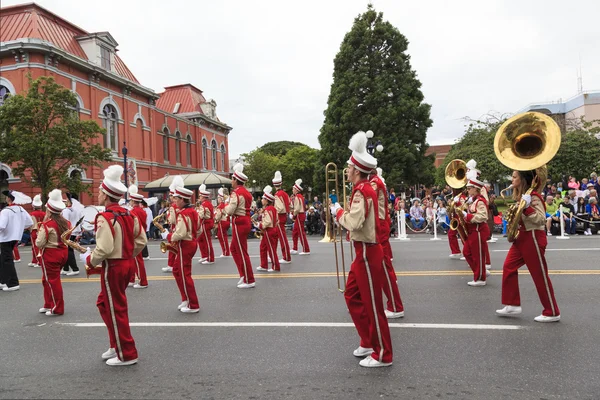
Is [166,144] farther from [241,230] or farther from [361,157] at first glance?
[361,157]

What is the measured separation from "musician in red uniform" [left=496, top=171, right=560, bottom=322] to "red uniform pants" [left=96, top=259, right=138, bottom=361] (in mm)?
4453

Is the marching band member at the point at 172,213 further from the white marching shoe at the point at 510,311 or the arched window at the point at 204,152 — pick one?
the arched window at the point at 204,152

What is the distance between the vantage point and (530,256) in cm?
557

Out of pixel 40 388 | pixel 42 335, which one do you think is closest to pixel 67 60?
pixel 42 335

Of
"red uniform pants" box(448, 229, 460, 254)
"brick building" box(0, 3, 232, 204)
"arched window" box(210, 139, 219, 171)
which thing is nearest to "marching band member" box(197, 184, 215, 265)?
"red uniform pants" box(448, 229, 460, 254)

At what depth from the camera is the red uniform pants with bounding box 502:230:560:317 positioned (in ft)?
18.0

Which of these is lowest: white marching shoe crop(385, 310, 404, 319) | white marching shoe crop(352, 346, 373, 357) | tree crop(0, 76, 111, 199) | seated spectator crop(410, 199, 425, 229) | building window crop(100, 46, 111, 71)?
white marching shoe crop(352, 346, 373, 357)

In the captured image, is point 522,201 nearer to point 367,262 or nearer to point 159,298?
point 367,262

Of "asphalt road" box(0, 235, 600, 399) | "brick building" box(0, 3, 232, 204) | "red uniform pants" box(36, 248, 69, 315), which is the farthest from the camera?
"brick building" box(0, 3, 232, 204)

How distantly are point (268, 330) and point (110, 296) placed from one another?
189 cm

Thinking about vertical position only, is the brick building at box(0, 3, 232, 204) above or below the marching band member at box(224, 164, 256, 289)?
above

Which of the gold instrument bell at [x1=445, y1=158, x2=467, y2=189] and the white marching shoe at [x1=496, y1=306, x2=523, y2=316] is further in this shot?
the gold instrument bell at [x1=445, y1=158, x2=467, y2=189]

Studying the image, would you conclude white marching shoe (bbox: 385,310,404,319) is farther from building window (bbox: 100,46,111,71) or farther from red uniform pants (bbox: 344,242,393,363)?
building window (bbox: 100,46,111,71)

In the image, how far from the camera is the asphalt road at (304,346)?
3887 millimetres
